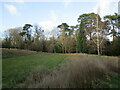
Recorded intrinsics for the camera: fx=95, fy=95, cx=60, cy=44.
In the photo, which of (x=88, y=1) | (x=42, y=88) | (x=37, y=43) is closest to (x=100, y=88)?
(x=42, y=88)

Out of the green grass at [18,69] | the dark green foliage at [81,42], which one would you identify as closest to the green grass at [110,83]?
the green grass at [18,69]

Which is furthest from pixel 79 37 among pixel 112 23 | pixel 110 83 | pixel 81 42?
pixel 110 83

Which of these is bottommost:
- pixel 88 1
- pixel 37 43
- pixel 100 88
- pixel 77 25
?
pixel 100 88

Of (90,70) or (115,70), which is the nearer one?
(90,70)

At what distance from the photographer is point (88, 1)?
8227 mm

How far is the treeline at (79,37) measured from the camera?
1939 centimetres

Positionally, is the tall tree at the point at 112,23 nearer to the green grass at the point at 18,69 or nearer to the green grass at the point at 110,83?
the green grass at the point at 18,69

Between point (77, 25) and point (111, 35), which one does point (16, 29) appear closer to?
point (77, 25)

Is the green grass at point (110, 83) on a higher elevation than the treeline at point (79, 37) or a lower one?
lower

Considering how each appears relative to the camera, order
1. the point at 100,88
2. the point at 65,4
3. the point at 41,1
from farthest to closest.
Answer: the point at 65,4 → the point at 41,1 → the point at 100,88

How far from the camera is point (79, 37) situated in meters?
23.8

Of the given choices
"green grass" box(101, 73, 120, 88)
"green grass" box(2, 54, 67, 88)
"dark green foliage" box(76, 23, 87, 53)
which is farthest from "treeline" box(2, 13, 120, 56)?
"green grass" box(101, 73, 120, 88)

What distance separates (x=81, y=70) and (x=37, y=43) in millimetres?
23785

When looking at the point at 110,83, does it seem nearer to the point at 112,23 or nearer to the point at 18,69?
the point at 18,69
